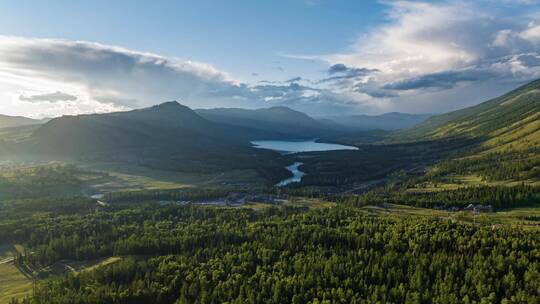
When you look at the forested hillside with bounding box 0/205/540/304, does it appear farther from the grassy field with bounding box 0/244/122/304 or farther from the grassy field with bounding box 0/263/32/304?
the grassy field with bounding box 0/263/32/304

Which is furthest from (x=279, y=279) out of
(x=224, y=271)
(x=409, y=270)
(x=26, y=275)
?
(x=26, y=275)

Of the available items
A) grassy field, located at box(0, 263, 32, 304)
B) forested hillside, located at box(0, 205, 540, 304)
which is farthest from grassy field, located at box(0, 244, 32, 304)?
forested hillside, located at box(0, 205, 540, 304)

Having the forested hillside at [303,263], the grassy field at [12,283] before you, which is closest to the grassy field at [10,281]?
the grassy field at [12,283]

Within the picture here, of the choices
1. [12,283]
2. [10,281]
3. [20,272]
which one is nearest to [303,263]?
[12,283]

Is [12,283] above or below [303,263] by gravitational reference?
below

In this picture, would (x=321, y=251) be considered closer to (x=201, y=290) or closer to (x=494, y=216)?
(x=201, y=290)

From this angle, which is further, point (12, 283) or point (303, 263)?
point (12, 283)

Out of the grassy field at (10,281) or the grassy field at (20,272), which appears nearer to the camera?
the grassy field at (10,281)

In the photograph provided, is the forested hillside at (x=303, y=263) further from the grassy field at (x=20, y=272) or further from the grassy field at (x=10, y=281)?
the grassy field at (x=10, y=281)

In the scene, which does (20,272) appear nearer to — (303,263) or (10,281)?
(10,281)

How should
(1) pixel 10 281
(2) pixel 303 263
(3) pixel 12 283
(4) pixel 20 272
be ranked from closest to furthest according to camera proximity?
(2) pixel 303 263 → (3) pixel 12 283 → (1) pixel 10 281 → (4) pixel 20 272

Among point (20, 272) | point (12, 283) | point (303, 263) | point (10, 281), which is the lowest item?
point (12, 283)

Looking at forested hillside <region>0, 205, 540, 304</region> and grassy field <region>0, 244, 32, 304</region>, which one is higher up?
forested hillside <region>0, 205, 540, 304</region>
